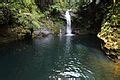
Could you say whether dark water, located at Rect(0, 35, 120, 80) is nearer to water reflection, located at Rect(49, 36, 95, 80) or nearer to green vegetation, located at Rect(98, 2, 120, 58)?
water reflection, located at Rect(49, 36, 95, 80)

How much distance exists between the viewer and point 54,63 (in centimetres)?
2570

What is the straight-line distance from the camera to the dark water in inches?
842

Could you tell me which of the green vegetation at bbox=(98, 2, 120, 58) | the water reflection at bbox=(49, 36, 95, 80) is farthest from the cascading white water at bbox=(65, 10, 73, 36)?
the water reflection at bbox=(49, 36, 95, 80)

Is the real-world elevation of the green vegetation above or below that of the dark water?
above

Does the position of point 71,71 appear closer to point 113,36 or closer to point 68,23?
point 113,36

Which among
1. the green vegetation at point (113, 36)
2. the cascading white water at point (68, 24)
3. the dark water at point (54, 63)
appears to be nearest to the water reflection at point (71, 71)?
the dark water at point (54, 63)

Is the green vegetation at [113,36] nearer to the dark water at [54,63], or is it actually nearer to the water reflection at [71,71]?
Result: the dark water at [54,63]

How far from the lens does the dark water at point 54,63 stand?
2139 cm

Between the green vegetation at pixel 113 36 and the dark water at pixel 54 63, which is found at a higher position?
the green vegetation at pixel 113 36

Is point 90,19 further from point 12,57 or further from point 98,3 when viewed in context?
point 12,57

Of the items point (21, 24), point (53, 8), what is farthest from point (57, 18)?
point (21, 24)

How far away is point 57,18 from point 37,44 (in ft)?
61.8

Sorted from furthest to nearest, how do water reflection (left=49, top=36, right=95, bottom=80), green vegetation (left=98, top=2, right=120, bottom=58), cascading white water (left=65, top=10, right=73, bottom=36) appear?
cascading white water (left=65, top=10, right=73, bottom=36)
green vegetation (left=98, top=2, right=120, bottom=58)
water reflection (left=49, top=36, right=95, bottom=80)

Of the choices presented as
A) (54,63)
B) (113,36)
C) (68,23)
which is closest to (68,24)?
(68,23)
